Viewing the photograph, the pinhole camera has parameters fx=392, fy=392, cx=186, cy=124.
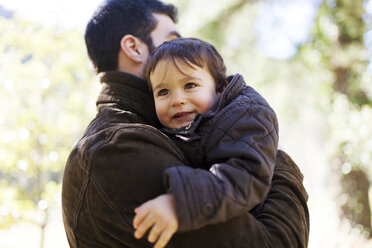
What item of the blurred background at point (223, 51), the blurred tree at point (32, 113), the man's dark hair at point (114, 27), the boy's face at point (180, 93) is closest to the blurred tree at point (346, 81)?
the blurred background at point (223, 51)

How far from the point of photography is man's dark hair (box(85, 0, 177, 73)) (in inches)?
82.1

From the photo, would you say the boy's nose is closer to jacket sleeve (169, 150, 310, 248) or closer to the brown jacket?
the brown jacket

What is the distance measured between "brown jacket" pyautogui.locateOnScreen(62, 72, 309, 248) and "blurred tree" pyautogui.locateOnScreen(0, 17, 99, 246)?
348cm

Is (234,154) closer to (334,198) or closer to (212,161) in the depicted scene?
(212,161)

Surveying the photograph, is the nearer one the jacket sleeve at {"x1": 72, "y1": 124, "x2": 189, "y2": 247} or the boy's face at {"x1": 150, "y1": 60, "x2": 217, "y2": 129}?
the jacket sleeve at {"x1": 72, "y1": 124, "x2": 189, "y2": 247}

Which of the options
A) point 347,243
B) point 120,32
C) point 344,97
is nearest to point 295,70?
point 344,97

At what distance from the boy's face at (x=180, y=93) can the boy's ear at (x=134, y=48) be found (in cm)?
30

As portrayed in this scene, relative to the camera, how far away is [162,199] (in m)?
1.11

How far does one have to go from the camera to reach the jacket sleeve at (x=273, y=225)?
3.92 ft

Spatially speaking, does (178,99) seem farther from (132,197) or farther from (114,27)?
(114,27)

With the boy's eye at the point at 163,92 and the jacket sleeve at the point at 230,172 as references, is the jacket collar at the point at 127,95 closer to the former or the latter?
the boy's eye at the point at 163,92

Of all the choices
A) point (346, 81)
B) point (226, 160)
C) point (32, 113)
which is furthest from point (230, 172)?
point (346, 81)

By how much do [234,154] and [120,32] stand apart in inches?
45.4

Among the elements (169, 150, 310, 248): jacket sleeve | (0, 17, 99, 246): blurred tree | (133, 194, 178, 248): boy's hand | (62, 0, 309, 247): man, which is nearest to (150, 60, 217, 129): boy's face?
(62, 0, 309, 247): man
